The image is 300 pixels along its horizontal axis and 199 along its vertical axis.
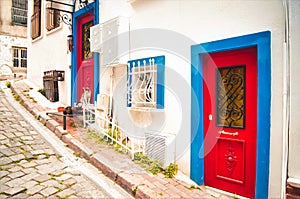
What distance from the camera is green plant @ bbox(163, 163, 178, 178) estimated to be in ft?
12.8

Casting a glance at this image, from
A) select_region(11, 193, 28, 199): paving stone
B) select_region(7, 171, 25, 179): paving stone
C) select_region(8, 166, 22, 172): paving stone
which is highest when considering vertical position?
select_region(8, 166, 22, 172): paving stone

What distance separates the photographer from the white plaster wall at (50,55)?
785 centimetres

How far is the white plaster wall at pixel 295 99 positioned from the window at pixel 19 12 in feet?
56.1

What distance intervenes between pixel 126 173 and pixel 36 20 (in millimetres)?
8910

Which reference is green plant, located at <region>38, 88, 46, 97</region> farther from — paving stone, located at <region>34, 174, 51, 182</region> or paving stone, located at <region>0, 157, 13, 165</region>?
paving stone, located at <region>34, 174, 51, 182</region>

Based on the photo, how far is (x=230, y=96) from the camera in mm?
3523

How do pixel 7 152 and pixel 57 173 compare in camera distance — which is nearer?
pixel 57 173

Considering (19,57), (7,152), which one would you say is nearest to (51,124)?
(7,152)

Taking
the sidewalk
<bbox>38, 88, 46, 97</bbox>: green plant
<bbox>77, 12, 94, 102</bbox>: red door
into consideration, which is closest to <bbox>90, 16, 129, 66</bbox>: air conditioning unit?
<bbox>77, 12, 94, 102</bbox>: red door

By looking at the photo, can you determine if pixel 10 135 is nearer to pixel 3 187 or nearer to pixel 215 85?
pixel 3 187

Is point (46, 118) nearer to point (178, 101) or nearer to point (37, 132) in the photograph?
point (37, 132)

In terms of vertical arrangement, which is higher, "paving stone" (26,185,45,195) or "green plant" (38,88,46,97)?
"green plant" (38,88,46,97)

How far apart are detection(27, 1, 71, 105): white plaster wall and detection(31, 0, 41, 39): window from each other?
257 millimetres

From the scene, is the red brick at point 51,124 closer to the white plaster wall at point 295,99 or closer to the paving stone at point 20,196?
the paving stone at point 20,196
